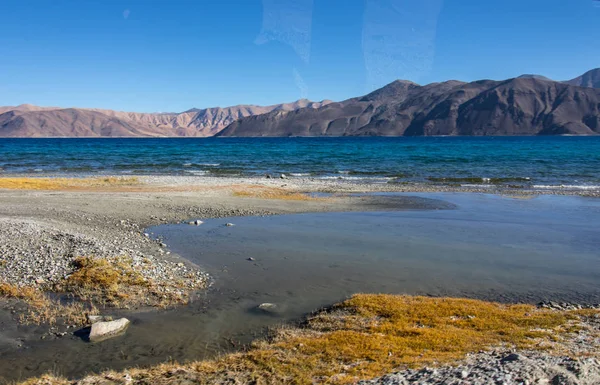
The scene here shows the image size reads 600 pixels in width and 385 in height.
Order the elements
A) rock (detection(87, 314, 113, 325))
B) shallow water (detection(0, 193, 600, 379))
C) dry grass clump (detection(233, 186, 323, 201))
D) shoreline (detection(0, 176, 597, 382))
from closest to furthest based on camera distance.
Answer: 1. shallow water (detection(0, 193, 600, 379))
2. rock (detection(87, 314, 113, 325))
3. shoreline (detection(0, 176, 597, 382))
4. dry grass clump (detection(233, 186, 323, 201))

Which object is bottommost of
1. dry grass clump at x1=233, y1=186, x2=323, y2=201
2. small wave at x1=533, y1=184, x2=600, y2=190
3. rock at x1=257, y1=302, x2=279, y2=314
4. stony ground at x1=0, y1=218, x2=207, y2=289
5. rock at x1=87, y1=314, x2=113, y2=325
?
rock at x1=257, y1=302, x2=279, y2=314

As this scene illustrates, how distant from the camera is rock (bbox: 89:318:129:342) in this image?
9680 millimetres

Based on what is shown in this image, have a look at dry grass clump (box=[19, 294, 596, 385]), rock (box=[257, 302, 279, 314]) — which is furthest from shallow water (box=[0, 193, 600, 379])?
dry grass clump (box=[19, 294, 596, 385])

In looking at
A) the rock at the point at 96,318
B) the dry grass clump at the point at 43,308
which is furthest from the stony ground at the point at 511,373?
the dry grass clump at the point at 43,308

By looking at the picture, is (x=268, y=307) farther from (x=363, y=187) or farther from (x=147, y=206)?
(x=363, y=187)

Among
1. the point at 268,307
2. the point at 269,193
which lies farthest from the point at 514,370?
the point at 269,193

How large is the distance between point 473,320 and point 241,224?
1435cm

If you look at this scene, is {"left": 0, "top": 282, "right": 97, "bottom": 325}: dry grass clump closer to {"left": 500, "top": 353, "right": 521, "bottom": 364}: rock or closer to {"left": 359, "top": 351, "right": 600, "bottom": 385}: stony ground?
{"left": 359, "top": 351, "right": 600, "bottom": 385}: stony ground

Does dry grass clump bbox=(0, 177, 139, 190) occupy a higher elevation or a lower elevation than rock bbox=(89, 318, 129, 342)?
higher

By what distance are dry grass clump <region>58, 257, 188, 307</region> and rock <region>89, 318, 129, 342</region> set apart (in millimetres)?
1418

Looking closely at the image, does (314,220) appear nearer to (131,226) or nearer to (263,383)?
(131,226)

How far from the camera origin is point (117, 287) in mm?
12344

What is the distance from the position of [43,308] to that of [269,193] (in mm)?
23030

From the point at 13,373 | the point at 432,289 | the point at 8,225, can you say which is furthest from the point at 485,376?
the point at 8,225
